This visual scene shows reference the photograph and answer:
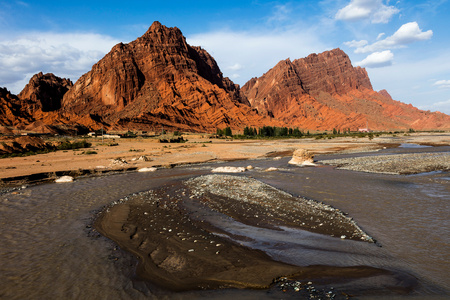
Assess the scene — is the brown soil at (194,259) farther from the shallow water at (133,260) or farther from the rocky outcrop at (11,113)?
the rocky outcrop at (11,113)

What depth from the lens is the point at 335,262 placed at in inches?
327

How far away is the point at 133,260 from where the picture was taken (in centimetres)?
884

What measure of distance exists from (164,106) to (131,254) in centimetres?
17967

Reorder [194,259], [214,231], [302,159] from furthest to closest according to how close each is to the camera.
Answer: [302,159]
[214,231]
[194,259]

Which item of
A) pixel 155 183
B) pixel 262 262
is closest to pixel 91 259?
pixel 262 262

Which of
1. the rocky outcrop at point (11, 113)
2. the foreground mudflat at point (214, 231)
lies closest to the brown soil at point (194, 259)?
the foreground mudflat at point (214, 231)

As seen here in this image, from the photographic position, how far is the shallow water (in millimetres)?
7258

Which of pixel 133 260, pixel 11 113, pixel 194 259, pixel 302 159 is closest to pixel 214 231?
pixel 194 259

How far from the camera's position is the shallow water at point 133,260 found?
7.26 meters

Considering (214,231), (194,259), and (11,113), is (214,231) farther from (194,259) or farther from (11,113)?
(11,113)

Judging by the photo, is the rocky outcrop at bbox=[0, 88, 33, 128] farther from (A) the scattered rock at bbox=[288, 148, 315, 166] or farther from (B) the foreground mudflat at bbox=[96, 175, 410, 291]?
(B) the foreground mudflat at bbox=[96, 175, 410, 291]

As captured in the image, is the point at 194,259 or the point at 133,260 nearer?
the point at 194,259

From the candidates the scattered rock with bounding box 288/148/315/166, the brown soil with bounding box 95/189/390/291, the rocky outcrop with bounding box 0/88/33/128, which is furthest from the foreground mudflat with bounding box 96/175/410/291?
the rocky outcrop with bounding box 0/88/33/128

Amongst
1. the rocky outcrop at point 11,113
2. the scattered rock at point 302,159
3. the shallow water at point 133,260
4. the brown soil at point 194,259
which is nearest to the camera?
the shallow water at point 133,260
